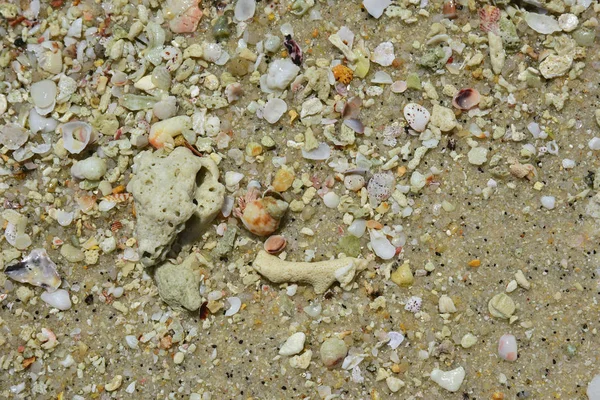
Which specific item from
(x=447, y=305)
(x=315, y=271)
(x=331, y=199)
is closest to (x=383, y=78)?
(x=331, y=199)

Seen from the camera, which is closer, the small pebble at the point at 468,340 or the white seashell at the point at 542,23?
the small pebble at the point at 468,340

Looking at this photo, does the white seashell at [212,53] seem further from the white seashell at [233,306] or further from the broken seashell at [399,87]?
the white seashell at [233,306]

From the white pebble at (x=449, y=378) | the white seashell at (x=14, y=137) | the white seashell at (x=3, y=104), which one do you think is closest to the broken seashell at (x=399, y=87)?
the white pebble at (x=449, y=378)

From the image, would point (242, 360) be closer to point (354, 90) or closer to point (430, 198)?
point (430, 198)

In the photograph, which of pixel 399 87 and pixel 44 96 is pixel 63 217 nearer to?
pixel 44 96

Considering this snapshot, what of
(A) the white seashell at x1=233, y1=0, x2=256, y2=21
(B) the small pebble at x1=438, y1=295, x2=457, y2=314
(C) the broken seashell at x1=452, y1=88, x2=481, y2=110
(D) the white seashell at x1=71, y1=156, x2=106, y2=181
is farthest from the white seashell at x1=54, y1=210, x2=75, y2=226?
(C) the broken seashell at x1=452, y1=88, x2=481, y2=110

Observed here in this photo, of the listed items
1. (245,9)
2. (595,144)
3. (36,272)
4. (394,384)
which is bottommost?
(394,384)

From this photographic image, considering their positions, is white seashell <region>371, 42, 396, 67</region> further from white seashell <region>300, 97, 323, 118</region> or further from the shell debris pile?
white seashell <region>300, 97, 323, 118</region>
